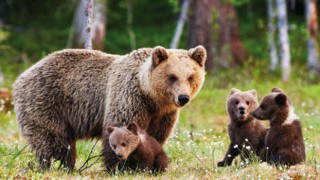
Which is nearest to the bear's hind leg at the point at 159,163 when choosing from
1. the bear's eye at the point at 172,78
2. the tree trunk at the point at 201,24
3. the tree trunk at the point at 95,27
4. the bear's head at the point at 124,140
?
the bear's head at the point at 124,140

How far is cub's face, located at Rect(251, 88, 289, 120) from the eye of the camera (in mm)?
7578

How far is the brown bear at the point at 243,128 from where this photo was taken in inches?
312

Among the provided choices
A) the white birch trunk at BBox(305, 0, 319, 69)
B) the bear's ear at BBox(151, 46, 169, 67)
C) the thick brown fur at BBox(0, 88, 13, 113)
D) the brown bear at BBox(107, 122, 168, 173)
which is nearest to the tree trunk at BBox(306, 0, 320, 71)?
the white birch trunk at BBox(305, 0, 319, 69)

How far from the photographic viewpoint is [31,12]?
31.6 meters

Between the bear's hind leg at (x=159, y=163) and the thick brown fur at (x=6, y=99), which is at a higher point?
the thick brown fur at (x=6, y=99)

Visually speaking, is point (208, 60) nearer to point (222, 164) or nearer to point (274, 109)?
point (222, 164)

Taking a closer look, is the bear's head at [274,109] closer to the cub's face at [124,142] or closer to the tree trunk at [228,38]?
the cub's face at [124,142]

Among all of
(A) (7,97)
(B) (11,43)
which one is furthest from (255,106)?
(B) (11,43)

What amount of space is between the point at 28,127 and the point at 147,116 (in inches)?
61.0

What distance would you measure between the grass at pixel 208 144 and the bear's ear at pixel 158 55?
4.05ft

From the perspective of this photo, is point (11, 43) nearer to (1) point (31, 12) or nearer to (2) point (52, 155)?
(1) point (31, 12)

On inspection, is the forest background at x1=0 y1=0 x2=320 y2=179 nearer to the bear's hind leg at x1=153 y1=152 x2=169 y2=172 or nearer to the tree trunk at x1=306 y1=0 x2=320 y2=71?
the tree trunk at x1=306 y1=0 x2=320 y2=71

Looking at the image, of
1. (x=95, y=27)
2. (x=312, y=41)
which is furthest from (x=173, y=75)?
(x=95, y=27)

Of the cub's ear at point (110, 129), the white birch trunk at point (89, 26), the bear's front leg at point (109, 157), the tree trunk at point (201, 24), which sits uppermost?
the tree trunk at point (201, 24)
